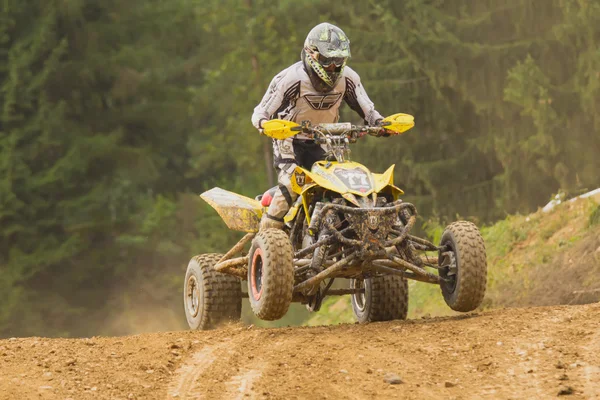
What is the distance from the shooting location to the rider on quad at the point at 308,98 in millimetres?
11102

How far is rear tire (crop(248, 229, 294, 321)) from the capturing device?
10.2 m

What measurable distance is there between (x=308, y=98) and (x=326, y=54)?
606 mm

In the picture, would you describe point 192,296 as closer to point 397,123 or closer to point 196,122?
point 397,123

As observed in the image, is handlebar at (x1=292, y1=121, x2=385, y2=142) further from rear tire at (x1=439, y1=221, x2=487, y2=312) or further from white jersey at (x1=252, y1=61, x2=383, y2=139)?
rear tire at (x1=439, y1=221, x2=487, y2=312)

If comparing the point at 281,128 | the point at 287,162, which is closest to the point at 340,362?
the point at 281,128

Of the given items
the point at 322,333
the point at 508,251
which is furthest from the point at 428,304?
the point at 322,333

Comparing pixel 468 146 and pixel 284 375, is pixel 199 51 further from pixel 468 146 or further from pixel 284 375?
pixel 284 375

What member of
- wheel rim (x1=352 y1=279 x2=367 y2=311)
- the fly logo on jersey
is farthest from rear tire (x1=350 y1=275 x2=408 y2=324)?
the fly logo on jersey

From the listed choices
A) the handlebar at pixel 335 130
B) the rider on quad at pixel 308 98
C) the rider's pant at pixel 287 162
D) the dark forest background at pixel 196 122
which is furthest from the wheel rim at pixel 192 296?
the dark forest background at pixel 196 122

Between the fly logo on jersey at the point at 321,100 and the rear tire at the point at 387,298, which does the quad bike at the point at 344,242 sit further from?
the fly logo on jersey at the point at 321,100

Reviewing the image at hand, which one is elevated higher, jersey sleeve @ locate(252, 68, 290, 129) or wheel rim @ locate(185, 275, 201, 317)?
jersey sleeve @ locate(252, 68, 290, 129)

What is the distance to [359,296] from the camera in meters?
12.5

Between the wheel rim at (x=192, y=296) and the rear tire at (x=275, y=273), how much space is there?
2.33 metres

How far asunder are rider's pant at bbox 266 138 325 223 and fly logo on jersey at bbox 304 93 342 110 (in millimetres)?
400
